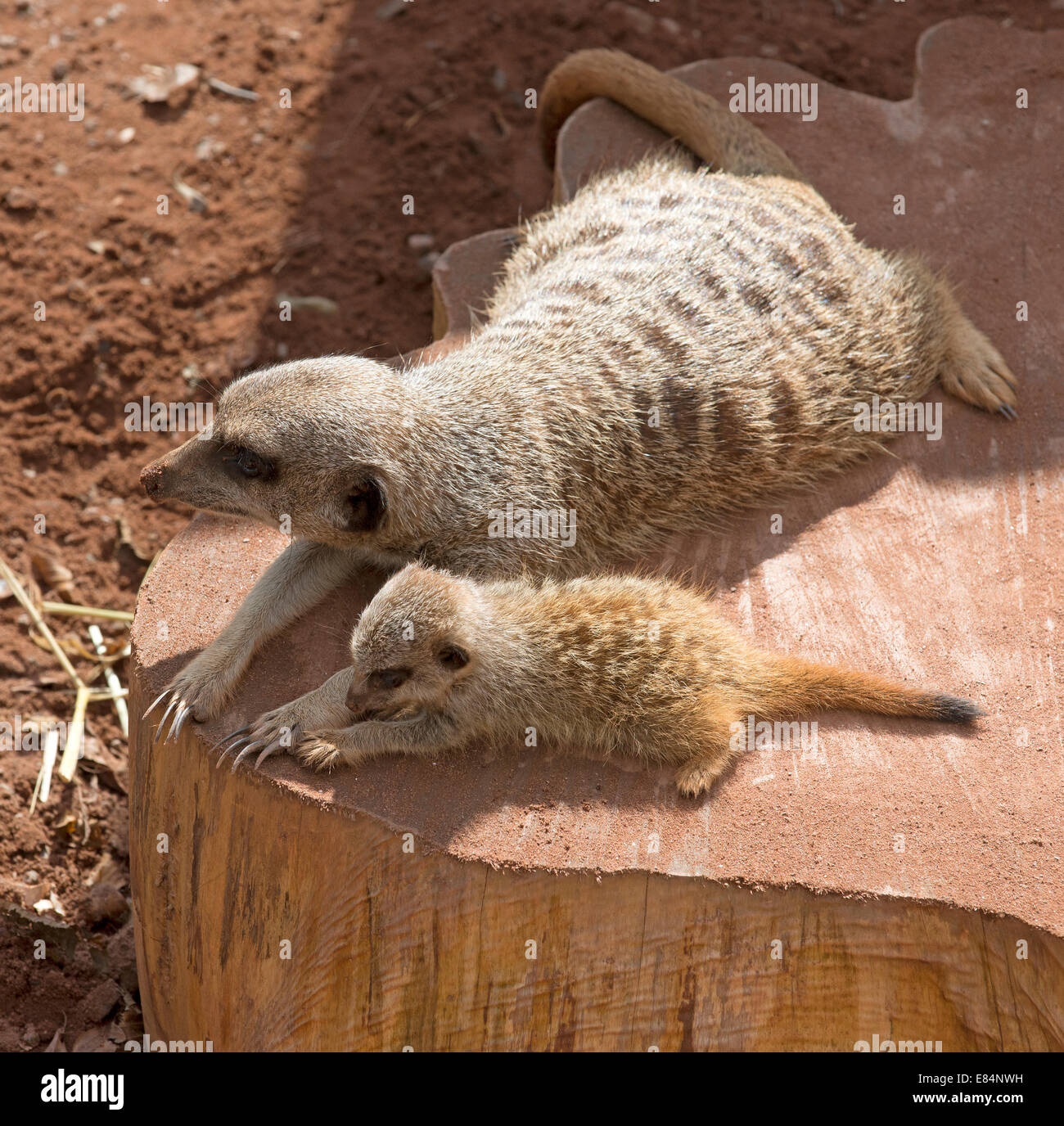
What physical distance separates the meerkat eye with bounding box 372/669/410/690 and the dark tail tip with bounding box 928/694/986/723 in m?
1.20

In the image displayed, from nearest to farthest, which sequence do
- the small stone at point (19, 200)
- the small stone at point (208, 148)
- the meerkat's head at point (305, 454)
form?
the meerkat's head at point (305, 454) < the small stone at point (19, 200) < the small stone at point (208, 148)

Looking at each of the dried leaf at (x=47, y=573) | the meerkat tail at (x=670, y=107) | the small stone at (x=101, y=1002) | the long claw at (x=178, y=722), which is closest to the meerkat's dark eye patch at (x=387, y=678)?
the long claw at (x=178, y=722)

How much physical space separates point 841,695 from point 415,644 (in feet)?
3.21

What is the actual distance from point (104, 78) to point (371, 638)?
13.4 feet

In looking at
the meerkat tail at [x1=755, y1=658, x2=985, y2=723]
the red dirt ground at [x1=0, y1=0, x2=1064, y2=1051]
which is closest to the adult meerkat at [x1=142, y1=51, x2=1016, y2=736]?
the meerkat tail at [x1=755, y1=658, x2=985, y2=723]

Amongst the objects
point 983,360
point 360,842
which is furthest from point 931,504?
point 360,842

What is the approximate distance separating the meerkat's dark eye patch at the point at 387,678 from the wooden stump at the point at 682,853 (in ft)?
0.62

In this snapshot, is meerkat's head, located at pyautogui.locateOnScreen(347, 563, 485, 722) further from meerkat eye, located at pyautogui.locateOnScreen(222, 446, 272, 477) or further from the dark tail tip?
the dark tail tip

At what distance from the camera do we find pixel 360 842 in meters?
2.56

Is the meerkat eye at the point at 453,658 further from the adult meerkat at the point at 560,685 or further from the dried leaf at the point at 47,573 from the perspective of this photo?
the dried leaf at the point at 47,573

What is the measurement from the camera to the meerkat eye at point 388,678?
2770 mm

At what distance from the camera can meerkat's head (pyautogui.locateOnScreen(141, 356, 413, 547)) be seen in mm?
2926

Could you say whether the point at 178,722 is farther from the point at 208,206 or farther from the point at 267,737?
the point at 208,206

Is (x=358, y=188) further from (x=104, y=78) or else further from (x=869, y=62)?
(x=869, y=62)
